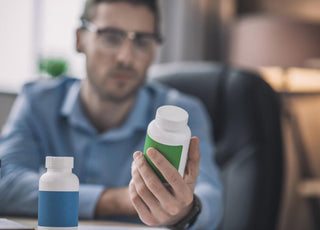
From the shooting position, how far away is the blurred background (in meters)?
1.98

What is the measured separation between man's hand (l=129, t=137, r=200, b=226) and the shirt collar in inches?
16.9

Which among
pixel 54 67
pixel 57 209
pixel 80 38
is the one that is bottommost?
pixel 54 67

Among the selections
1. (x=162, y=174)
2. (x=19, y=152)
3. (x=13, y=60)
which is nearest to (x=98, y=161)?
(x=19, y=152)

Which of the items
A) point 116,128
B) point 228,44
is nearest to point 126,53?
point 116,128

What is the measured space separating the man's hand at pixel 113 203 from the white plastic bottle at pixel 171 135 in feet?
0.76

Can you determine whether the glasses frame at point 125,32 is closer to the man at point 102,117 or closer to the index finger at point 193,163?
the man at point 102,117

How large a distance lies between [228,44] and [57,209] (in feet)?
7.17

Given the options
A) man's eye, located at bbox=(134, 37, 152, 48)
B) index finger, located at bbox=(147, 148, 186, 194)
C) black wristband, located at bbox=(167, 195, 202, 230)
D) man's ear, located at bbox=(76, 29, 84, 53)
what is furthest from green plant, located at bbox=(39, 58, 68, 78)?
index finger, located at bbox=(147, 148, 186, 194)

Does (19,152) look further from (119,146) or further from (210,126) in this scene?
(210,126)

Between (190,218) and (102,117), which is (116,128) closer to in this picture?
(102,117)

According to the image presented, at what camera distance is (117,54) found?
0.96 m

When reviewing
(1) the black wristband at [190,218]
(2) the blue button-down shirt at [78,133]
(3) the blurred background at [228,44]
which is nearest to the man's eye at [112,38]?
(2) the blue button-down shirt at [78,133]

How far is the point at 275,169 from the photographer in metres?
1.08

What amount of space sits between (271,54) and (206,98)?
42.9 inches
